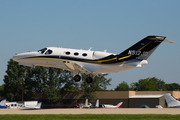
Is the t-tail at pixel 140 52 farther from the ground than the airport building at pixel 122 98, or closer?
farther from the ground

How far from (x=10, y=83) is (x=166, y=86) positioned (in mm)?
126171

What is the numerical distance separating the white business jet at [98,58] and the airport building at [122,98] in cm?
4601

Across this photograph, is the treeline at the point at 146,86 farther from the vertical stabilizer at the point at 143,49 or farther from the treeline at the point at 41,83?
the vertical stabilizer at the point at 143,49

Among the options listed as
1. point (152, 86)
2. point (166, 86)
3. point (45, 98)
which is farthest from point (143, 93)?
point (166, 86)

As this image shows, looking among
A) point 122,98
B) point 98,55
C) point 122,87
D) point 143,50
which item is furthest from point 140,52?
point 122,87

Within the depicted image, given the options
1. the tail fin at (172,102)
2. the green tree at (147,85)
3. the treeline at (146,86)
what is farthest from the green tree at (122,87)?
the tail fin at (172,102)

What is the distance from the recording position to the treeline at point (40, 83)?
82.2 metres

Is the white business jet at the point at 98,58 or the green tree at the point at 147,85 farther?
the green tree at the point at 147,85

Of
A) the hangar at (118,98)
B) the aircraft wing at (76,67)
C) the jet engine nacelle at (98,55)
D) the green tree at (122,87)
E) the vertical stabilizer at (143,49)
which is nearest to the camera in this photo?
the aircraft wing at (76,67)

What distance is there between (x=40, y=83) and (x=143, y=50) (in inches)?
2197

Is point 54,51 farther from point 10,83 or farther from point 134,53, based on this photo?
point 10,83

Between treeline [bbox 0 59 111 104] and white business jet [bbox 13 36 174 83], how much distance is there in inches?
1943

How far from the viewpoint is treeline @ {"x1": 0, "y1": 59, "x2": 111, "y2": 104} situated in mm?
82250

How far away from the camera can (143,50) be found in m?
31.4
